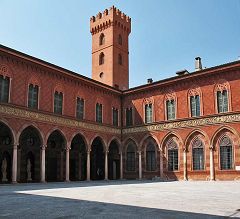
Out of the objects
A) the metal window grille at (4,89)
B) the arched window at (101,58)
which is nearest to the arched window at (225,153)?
the metal window grille at (4,89)

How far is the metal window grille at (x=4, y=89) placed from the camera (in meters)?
21.7

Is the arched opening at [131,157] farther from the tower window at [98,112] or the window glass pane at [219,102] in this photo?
the window glass pane at [219,102]

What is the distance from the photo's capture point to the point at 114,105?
32094 millimetres

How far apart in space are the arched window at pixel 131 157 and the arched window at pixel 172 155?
4.00m

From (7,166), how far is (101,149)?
32.4ft

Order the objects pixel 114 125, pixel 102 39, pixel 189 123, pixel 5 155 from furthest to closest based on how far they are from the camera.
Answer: pixel 102 39
pixel 114 125
pixel 189 123
pixel 5 155

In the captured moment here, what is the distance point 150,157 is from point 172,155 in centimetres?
246

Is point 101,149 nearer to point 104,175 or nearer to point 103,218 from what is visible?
point 104,175

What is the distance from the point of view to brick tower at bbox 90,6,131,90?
4140cm

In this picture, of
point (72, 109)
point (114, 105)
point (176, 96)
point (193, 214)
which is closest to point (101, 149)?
point (114, 105)

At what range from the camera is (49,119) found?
24828 millimetres

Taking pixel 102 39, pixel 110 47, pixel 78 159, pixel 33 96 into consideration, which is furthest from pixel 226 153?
pixel 102 39

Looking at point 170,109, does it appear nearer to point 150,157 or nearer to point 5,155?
point 150,157

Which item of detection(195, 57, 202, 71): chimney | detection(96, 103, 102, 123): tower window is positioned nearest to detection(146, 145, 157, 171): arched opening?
detection(96, 103, 102, 123): tower window
